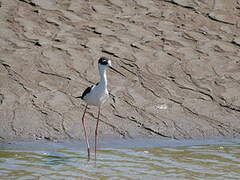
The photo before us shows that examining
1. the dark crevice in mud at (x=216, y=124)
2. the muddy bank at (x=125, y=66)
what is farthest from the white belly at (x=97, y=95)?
the dark crevice in mud at (x=216, y=124)

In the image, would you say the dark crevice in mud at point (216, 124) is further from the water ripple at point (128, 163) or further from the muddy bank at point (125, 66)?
the water ripple at point (128, 163)

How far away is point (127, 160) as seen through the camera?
24.6 ft

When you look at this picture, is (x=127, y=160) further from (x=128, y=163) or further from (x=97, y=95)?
(x=97, y=95)

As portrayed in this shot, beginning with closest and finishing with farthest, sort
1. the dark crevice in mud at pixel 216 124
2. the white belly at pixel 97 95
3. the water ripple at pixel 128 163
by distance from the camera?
the water ripple at pixel 128 163 < the white belly at pixel 97 95 < the dark crevice in mud at pixel 216 124

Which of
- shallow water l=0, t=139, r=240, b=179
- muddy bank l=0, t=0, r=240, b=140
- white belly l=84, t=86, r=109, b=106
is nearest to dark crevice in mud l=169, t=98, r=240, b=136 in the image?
muddy bank l=0, t=0, r=240, b=140

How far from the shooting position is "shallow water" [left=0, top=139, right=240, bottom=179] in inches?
274

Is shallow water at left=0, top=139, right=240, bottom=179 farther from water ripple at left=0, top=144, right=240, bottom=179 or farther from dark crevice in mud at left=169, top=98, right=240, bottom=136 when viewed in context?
dark crevice in mud at left=169, top=98, right=240, bottom=136

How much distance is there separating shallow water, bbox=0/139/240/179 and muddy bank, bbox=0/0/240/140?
12.1 inches

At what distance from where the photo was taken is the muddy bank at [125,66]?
28.4ft

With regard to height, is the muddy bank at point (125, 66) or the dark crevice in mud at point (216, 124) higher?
the muddy bank at point (125, 66)

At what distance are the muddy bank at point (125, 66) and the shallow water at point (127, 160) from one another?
0.31 meters

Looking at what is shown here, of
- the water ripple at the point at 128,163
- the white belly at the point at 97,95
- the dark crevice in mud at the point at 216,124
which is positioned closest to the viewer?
the water ripple at the point at 128,163

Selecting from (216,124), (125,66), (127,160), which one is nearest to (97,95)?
(127,160)

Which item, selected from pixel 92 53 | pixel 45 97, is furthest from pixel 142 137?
pixel 92 53
